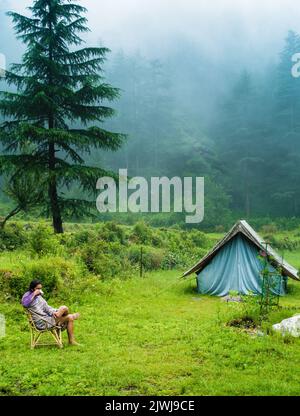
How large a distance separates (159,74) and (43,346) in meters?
64.3

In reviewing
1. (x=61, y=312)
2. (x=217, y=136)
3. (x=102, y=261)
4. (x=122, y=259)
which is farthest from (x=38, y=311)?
(x=217, y=136)

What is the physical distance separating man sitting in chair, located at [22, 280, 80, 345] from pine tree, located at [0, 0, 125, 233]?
1050 centimetres

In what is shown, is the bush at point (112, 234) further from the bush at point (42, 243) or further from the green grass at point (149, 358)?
the green grass at point (149, 358)

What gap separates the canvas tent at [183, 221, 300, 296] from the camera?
1526 centimetres

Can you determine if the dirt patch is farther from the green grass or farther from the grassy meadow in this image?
the green grass

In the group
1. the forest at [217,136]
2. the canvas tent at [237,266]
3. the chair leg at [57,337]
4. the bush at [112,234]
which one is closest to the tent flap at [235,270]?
the canvas tent at [237,266]

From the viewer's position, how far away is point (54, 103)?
19.0m

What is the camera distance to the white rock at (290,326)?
8.75 metres

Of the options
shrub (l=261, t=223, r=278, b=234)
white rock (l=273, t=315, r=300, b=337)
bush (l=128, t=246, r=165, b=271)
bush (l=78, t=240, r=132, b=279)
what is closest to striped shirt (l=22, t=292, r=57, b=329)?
white rock (l=273, t=315, r=300, b=337)

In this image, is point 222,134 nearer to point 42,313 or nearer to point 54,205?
point 54,205

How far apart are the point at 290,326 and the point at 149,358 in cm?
295

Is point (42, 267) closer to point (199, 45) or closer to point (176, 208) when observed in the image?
point (176, 208)

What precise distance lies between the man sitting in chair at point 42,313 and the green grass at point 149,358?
43 centimetres
